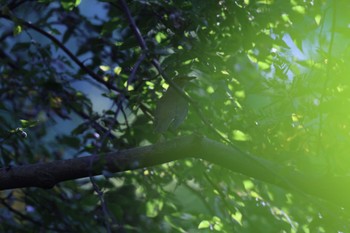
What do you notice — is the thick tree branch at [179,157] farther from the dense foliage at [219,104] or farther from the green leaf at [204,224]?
the green leaf at [204,224]

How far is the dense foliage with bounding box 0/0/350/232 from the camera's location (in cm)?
247

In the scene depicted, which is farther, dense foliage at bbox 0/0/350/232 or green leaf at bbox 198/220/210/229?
green leaf at bbox 198/220/210/229

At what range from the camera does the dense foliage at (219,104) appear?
8.09 ft

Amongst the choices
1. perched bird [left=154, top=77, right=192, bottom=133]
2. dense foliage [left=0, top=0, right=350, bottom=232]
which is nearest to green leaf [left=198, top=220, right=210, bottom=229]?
dense foliage [left=0, top=0, right=350, bottom=232]

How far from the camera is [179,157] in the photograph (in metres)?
2.27

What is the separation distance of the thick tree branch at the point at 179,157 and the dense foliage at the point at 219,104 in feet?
0.22

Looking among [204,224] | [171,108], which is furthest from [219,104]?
[204,224]

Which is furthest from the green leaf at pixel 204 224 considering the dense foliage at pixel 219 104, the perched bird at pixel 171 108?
the perched bird at pixel 171 108

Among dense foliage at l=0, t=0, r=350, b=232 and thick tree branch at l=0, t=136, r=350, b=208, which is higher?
dense foliage at l=0, t=0, r=350, b=232

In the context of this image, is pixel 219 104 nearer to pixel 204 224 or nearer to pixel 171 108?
pixel 171 108

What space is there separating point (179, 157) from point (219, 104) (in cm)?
65

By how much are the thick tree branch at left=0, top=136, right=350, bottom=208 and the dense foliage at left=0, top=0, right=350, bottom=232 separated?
7 cm

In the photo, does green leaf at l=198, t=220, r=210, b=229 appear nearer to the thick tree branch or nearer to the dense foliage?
the dense foliage

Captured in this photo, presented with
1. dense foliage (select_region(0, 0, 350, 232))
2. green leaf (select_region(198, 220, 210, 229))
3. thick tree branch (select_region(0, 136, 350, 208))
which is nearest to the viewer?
thick tree branch (select_region(0, 136, 350, 208))
